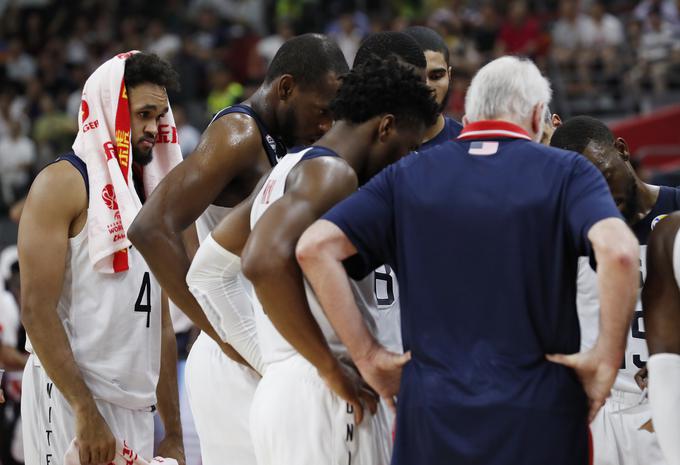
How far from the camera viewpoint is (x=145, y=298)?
4672 mm

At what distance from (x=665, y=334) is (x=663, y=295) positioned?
124 millimetres

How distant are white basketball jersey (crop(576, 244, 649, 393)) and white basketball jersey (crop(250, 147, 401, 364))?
→ 1016 mm

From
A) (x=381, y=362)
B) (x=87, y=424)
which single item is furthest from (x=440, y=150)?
(x=87, y=424)

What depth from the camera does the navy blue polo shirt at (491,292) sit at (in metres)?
3.10

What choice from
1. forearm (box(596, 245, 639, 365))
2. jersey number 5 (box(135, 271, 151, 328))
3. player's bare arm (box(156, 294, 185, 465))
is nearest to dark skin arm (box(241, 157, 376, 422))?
forearm (box(596, 245, 639, 365))

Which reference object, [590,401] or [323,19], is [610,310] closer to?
[590,401]

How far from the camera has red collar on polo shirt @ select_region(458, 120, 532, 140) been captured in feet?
10.7

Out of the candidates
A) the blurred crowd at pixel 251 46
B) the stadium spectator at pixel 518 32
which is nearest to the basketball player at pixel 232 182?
the blurred crowd at pixel 251 46

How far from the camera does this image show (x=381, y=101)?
3574 millimetres

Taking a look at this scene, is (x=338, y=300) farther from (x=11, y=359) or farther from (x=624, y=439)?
(x=11, y=359)

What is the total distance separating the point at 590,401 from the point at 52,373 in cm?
225

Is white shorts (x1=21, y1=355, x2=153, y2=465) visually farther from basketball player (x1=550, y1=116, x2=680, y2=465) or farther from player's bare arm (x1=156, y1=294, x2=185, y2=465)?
basketball player (x1=550, y1=116, x2=680, y2=465)

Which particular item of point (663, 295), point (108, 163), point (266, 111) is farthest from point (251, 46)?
point (663, 295)

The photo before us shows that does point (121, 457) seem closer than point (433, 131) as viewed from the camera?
Yes
